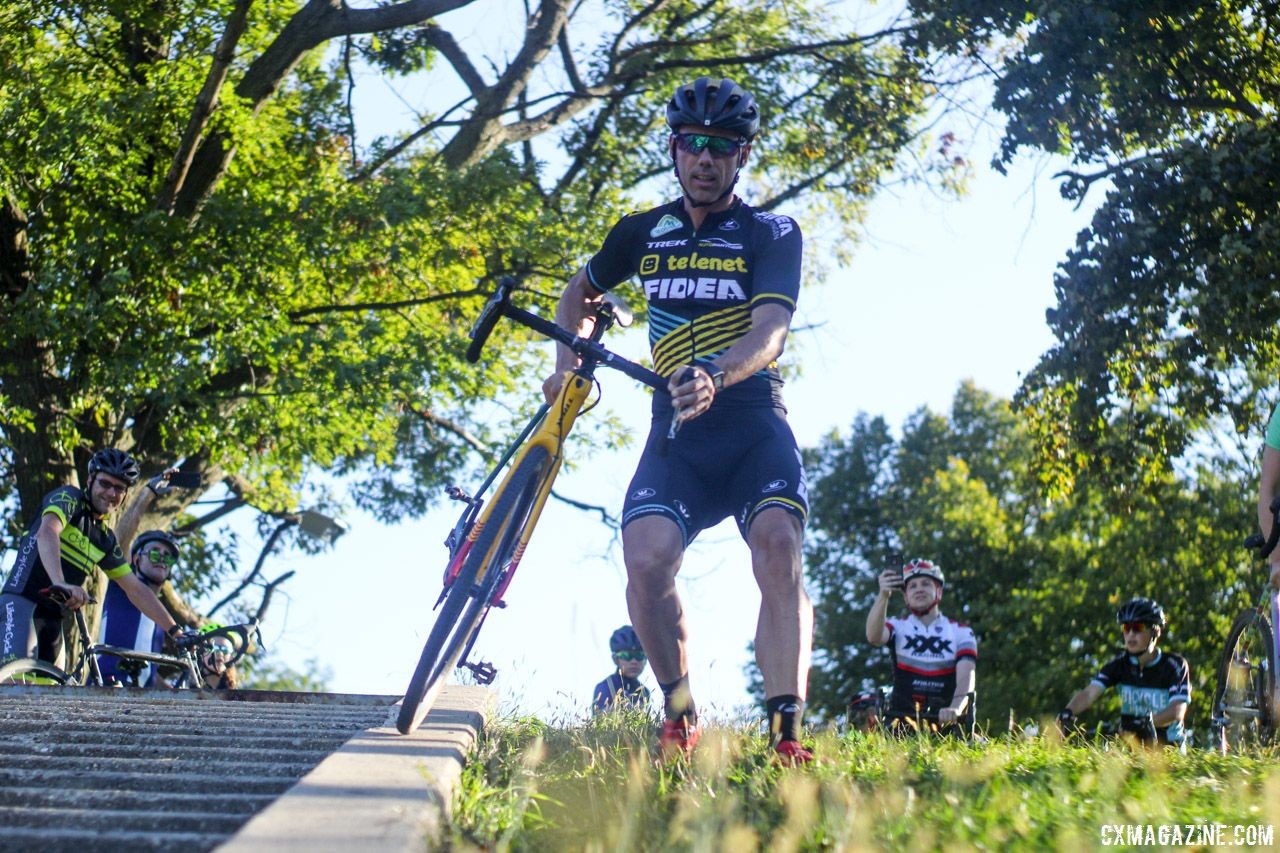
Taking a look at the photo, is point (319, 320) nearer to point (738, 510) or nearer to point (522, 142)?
point (522, 142)

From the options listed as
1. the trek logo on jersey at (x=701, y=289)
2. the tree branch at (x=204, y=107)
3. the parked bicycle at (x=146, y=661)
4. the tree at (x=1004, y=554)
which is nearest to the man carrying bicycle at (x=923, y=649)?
the parked bicycle at (x=146, y=661)

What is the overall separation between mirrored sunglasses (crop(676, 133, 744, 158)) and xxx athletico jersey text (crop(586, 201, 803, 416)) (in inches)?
8.3

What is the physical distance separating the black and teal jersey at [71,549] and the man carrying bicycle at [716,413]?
4724 mm

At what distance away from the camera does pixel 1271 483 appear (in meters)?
6.11

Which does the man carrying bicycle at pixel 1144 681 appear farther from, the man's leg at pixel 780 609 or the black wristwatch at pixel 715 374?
the black wristwatch at pixel 715 374

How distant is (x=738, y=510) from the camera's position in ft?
17.5

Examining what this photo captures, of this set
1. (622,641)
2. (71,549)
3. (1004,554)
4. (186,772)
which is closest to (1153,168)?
(622,641)

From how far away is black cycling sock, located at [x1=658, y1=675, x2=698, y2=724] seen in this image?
5000 mm

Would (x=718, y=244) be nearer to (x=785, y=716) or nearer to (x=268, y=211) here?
(x=785, y=716)

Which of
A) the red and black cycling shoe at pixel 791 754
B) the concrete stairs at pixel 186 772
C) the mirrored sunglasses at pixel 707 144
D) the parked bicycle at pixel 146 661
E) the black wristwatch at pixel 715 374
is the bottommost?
the concrete stairs at pixel 186 772

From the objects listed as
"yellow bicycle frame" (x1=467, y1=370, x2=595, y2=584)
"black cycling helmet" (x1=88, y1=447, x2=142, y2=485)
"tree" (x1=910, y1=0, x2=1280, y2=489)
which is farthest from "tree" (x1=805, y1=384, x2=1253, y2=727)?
"yellow bicycle frame" (x1=467, y1=370, x2=595, y2=584)

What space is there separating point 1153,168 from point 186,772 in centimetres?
1032

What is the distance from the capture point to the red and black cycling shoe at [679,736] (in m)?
4.75

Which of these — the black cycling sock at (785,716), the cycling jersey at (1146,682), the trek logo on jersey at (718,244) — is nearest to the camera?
the black cycling sock at (785,716)
